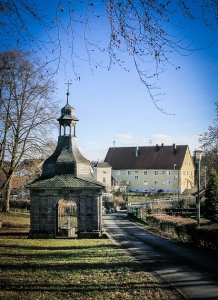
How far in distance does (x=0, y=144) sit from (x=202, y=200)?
28759 millimetres

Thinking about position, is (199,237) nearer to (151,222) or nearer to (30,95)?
(151,222)

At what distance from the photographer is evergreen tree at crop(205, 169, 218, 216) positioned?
37.8m

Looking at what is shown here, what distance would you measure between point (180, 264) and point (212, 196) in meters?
26.6

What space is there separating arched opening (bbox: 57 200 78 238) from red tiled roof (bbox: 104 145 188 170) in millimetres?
32535

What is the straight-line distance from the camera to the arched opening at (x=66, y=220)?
23.3m

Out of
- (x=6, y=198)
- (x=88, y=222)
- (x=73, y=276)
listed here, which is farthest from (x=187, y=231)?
(x=6, y=198)

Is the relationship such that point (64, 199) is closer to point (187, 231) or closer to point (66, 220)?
point (187, 231)

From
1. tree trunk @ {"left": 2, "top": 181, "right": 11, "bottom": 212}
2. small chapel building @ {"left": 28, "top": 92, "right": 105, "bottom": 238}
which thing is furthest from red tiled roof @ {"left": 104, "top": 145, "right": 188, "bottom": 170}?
small chapel building @ {"left": 28, "top": 92, "right": 105, "bottom": 238}

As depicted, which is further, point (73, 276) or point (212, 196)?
point (212, 196)

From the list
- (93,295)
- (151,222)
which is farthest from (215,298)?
(151,222)

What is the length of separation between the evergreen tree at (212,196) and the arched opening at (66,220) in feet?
50.5

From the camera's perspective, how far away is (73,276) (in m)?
10.4

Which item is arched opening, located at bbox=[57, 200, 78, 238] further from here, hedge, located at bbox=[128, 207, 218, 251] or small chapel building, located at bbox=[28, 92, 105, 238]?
hedge, located at bbox=[128, 207, 218, 251]

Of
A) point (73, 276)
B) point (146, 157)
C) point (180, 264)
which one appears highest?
point (146, 157)
